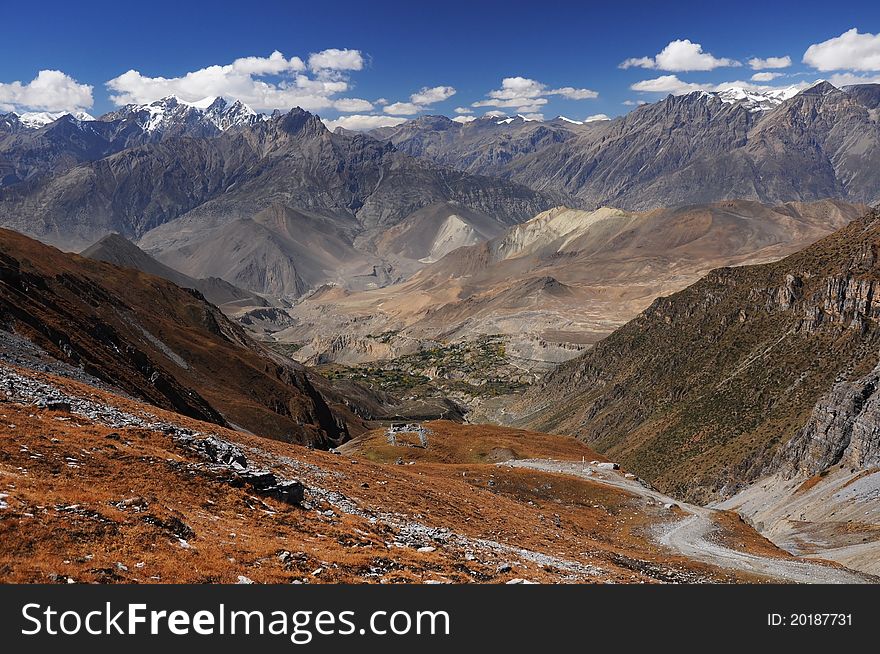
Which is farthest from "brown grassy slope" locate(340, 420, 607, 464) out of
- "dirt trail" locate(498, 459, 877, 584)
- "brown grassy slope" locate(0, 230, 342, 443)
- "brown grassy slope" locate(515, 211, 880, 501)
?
"brown grassy slope" locate(515, 211, 880, 501)

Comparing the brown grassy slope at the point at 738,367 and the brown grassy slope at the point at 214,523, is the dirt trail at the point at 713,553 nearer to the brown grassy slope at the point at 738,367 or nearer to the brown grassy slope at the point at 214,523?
the brown grassy slope at the point at 214,523

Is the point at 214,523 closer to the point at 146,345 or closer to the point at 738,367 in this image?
the point at 146,345

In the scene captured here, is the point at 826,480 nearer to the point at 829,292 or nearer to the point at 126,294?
the point at 829,292

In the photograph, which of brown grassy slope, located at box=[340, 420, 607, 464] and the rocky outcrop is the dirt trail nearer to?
brown grassy slope, located at box=[340, 420, 607, 464]

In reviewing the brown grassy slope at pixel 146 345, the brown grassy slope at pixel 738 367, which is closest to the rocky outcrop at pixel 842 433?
the brown grassy slope at pixel 738 367

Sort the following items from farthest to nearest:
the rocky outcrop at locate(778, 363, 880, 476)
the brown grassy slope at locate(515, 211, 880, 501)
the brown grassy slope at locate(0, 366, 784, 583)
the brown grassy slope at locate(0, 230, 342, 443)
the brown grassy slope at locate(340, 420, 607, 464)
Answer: the brown grassy slope at locate(515, 211, 880, 501), the rocky outcrop at locate(778, 363, 880, 476), the brown grassy slope at locate(340, 420, 607, 464), the brown grassy slope at locate(0, 230, 342, 443), the brown grassy slope at locate(0, 366, 784, 583)

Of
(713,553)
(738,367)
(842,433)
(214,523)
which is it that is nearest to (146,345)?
(214,523)
